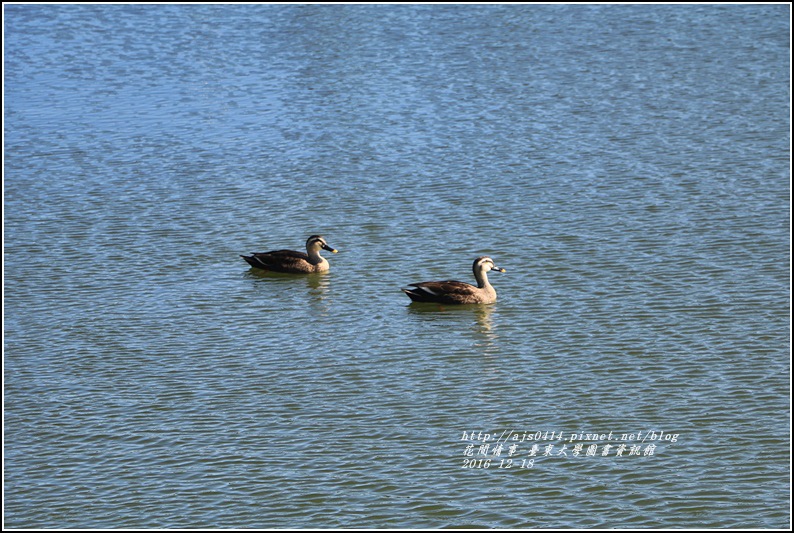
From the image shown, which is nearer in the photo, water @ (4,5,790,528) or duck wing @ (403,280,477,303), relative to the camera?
water @ (4,5,790,528)

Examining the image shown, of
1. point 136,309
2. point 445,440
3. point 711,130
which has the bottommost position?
point 445,440

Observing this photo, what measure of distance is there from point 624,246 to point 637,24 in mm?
16668

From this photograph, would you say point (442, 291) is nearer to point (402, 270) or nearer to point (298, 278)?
point (402, 270)

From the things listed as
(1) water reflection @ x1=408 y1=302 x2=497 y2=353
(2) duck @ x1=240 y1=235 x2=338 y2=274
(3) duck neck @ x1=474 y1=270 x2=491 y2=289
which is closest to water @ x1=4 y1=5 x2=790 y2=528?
(1) water reflection @ x1=408 y1=302 x2=497 y2=353

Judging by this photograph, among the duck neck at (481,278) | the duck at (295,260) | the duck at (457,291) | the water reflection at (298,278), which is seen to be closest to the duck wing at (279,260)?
the duck at (295,260)

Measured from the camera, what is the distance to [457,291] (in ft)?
72.7

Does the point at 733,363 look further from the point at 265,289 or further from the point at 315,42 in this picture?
the point at 315,42

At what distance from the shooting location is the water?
16016mm

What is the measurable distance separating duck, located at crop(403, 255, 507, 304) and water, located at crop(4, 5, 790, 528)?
0.22m

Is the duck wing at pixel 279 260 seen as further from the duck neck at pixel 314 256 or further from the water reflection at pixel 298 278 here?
the water reflection at pixel 298 278

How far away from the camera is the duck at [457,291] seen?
22109 millimetres

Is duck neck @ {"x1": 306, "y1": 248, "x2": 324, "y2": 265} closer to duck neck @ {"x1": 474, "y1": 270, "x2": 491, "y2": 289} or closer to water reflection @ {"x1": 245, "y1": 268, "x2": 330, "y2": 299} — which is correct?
water reflection @ {"x1": 245, "y1": 268, "x2": 330, "y2": 299}

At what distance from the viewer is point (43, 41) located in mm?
41562

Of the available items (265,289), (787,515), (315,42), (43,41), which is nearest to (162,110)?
(315,42)
